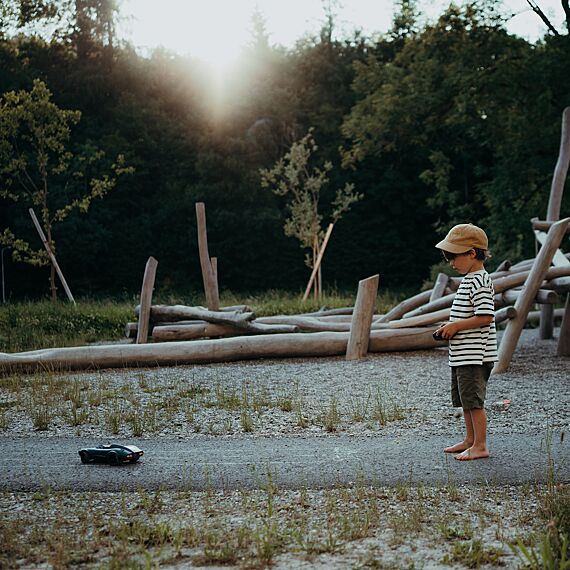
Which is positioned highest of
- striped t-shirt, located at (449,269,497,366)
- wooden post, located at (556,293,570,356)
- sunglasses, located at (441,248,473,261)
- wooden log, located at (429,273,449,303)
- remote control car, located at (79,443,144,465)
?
sunglasses, located at (441,248,473,261)

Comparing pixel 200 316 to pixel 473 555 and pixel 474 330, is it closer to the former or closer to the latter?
pixel 474 330

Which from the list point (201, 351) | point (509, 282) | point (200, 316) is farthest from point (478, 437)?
point (200, 316)

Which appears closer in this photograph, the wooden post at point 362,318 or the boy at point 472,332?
the boy at point 472,332

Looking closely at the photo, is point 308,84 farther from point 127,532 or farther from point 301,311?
point 127,532

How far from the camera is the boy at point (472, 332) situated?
5.13 metres

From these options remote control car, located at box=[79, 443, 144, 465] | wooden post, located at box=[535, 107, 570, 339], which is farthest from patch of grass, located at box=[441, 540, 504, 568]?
wooden post, located at box=[535, 107, 570, 339]

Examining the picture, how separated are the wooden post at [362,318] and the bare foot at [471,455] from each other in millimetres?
5113

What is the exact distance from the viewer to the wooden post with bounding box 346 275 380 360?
10.3m

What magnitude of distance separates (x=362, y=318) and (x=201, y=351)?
2.04 meters

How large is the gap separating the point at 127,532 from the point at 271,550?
0.72 meters

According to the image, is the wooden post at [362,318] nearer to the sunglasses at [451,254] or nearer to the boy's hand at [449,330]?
the sunglasses at [451,254]

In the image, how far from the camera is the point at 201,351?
1036 cm

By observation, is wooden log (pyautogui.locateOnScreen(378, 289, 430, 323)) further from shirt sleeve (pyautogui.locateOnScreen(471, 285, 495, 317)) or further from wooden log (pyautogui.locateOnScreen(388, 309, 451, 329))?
shirt sleeve (pyautogui.locateOnScreen(471, 285, 495, 317))

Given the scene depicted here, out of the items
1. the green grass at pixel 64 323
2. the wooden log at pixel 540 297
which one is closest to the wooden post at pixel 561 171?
the wooden log at pixel 540 297
